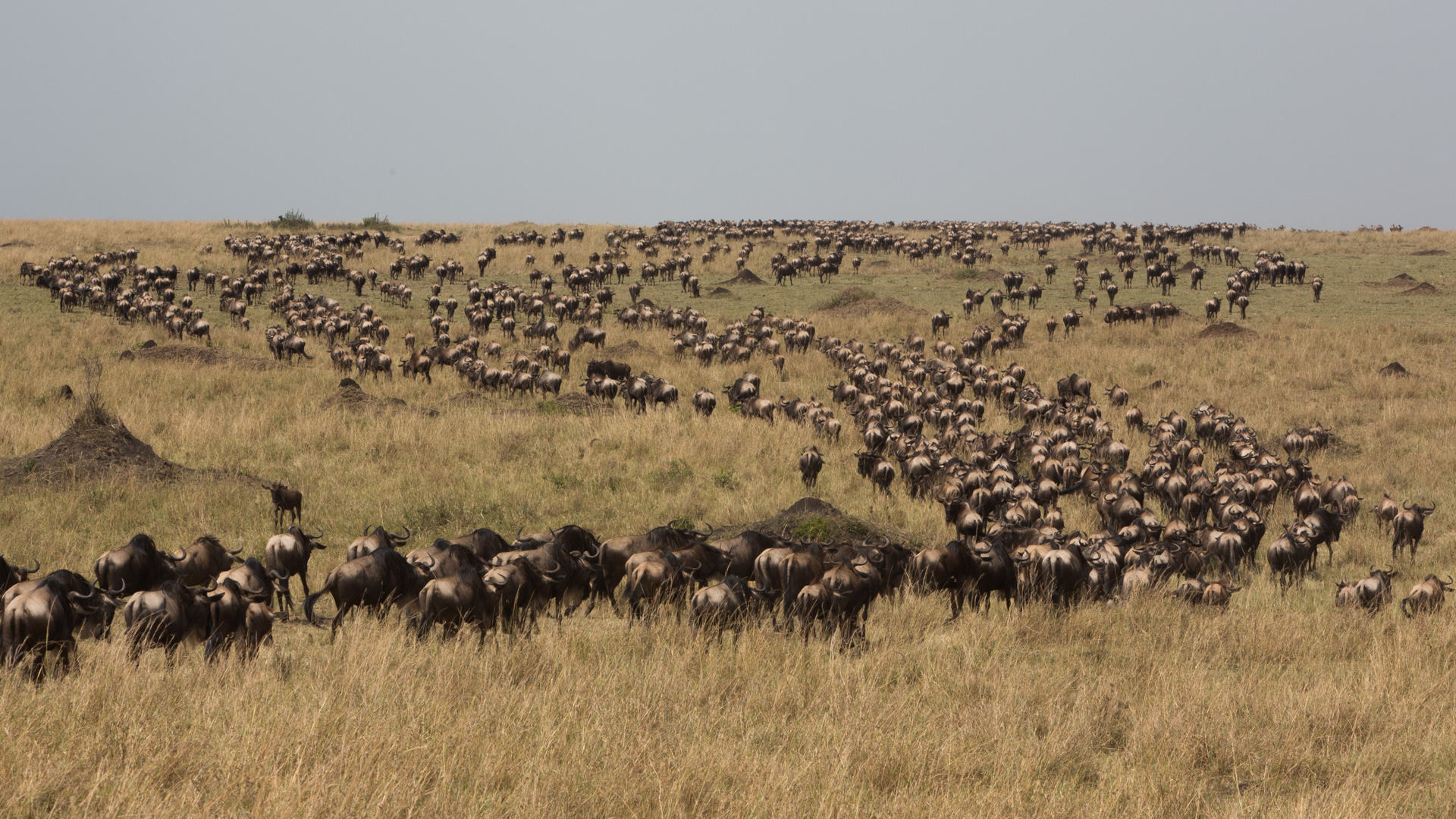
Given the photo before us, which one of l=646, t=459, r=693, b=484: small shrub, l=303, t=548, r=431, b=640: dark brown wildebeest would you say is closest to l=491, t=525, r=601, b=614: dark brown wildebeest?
l=303, t=548, r=431, b=640: dark brown wildebeest

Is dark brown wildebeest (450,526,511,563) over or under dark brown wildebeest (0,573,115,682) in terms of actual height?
under

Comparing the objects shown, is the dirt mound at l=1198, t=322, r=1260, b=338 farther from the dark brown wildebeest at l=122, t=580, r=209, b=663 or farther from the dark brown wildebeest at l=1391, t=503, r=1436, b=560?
the dark brown wildebeest at l=122, t=580, r=209, b=663

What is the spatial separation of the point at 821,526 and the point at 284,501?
24.7 feet

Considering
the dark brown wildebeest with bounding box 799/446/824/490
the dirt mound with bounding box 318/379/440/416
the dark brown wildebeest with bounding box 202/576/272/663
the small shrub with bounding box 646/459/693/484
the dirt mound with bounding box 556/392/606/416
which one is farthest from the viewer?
the dirt mound with bounding box 556/392/606/416

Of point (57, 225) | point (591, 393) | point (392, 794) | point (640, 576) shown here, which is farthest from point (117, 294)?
point (392, 794)

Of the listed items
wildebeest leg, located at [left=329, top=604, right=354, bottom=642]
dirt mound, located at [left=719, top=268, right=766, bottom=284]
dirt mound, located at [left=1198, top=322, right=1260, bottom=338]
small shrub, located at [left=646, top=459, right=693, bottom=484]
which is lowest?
small shrub, located at [left=646, top=459, right=693, bottom=484]

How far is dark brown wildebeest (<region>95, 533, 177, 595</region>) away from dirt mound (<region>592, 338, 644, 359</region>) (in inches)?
959

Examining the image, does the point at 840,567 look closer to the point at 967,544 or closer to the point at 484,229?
the point at 967,544

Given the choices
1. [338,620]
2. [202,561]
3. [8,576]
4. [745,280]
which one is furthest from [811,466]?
[745,280]

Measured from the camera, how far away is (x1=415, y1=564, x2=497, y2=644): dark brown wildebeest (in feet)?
28.7

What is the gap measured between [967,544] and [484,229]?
2627 inches

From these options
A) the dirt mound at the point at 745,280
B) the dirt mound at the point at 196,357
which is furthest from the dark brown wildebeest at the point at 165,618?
the dirt mound at the point at 745,280

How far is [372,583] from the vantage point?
9312 mm

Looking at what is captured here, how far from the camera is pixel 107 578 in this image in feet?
31.8
